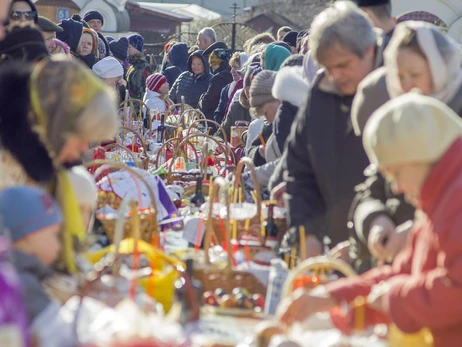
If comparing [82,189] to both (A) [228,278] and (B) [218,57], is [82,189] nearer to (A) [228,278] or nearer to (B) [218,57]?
(A) [228,278]

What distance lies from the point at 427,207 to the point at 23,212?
1123mm

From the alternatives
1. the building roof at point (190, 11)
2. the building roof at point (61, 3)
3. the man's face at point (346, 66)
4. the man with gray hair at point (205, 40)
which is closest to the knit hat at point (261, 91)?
the man's face at point (346, 66)

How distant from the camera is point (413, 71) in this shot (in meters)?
3.68

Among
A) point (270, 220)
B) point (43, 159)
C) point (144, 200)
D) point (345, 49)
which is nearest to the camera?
point (43, 159)

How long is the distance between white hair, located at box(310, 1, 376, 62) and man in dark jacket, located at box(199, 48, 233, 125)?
A: 27.1ft

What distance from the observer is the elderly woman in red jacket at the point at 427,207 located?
8.90 ft

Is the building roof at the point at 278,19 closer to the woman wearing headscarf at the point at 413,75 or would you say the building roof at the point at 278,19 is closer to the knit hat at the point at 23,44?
the knit hat at the point at 23,44

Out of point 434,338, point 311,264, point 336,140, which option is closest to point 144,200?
point 336,140

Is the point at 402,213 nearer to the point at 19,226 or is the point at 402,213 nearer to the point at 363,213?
the point at 363,213

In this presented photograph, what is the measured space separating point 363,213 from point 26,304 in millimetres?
1348

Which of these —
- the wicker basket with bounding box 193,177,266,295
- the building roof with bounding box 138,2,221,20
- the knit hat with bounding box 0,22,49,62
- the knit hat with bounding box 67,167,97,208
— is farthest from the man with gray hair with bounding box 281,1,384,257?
the building roof with bounding box 138,2,221,20

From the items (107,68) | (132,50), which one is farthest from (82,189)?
(132,50)

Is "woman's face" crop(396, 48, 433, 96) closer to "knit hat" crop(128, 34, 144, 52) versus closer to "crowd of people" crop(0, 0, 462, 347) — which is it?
"crowd of people" crop(0, 0, 462, 347)

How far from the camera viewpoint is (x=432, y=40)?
3.69 meters
